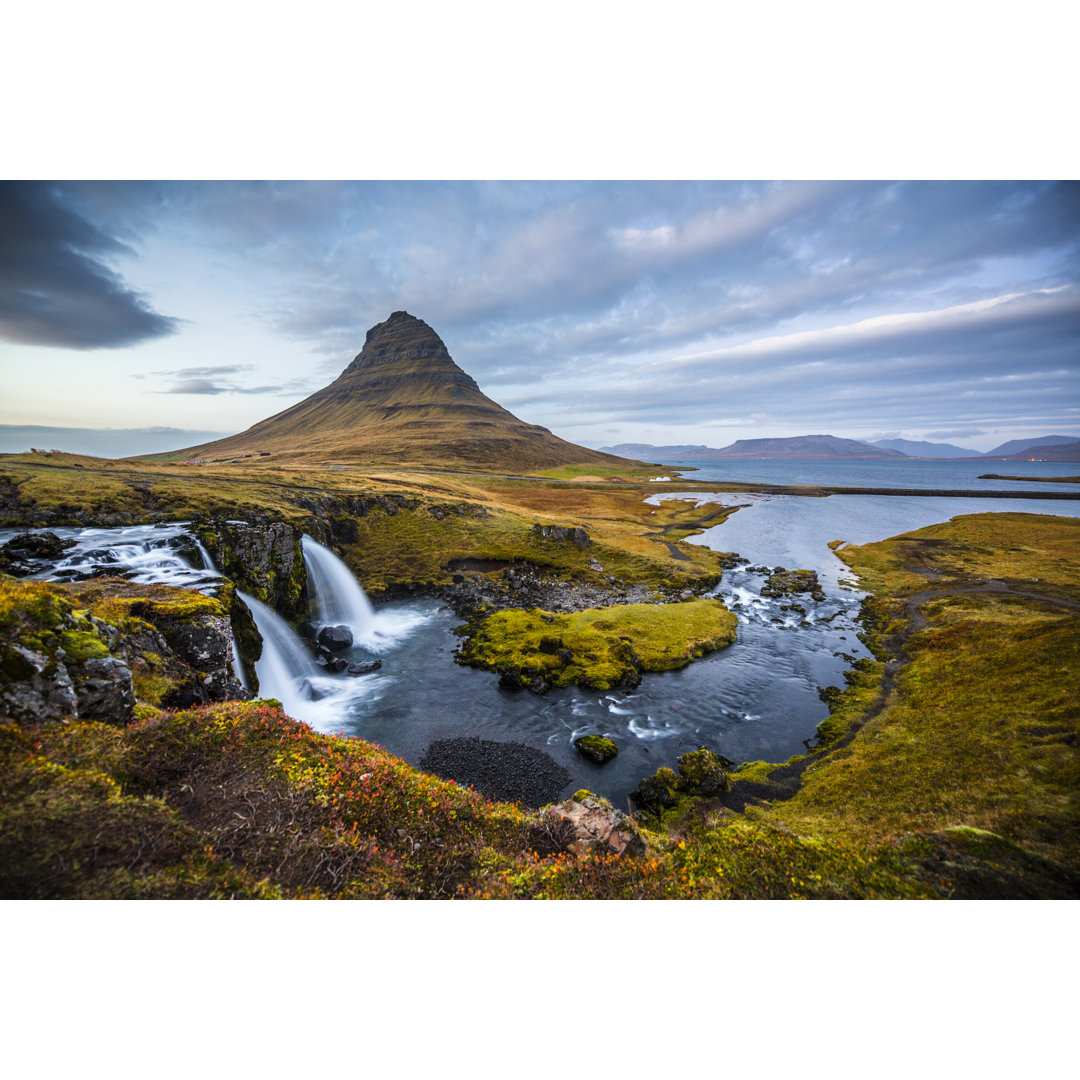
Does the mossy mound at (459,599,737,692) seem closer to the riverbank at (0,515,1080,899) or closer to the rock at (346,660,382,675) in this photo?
the rock at (346,660,382,675)

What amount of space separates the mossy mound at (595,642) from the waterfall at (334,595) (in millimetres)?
9550

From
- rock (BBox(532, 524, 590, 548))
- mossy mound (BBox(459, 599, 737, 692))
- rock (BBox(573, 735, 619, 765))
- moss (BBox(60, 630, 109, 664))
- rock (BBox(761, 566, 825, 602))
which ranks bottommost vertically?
Answer: rock (BBox(573, 735, 619, 765))

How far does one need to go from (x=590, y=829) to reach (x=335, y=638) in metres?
24.5

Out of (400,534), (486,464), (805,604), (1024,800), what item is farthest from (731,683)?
(486,464)

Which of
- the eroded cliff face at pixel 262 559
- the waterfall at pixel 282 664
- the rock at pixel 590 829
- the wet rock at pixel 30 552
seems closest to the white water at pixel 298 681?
the waterfall at pixel 282 664

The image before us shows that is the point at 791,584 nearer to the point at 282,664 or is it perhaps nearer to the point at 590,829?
the point at 590,829

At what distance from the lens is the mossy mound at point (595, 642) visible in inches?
995

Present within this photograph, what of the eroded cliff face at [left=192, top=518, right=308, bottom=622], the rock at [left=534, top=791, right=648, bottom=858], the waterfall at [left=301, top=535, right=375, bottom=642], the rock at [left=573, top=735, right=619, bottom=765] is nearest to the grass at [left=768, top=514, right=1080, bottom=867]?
the rock at [left=534, top=791, right=648, bottom=858]

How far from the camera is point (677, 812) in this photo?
50.7ft

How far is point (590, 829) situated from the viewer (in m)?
10.0

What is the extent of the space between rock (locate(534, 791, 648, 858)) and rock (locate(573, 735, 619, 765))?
802 cm

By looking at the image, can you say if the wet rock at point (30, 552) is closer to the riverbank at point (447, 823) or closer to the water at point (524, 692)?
the water at point (524, 692)

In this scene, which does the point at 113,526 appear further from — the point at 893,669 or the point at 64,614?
the point at 893,669

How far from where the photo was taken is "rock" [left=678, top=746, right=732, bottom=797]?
1617cm
